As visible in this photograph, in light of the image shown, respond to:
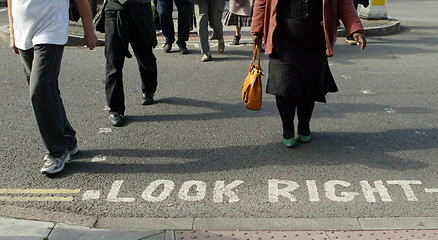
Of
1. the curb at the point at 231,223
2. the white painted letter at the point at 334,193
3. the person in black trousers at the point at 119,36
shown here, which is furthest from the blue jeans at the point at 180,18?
the curb at the point at 231,223

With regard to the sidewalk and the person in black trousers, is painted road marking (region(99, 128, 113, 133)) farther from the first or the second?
the sidewalk

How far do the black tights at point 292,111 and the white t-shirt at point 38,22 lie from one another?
1.91 metres

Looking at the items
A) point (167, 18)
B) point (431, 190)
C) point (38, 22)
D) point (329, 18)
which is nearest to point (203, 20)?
point (167, 18)

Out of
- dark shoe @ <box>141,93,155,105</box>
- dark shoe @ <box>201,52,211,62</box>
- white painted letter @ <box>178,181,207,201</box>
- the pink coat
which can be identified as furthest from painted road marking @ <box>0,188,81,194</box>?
dark shoe @ <box>201,52,211,62</box>

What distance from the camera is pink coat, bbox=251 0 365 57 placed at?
13.9ft

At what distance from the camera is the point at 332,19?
427cm

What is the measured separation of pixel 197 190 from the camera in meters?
3.89

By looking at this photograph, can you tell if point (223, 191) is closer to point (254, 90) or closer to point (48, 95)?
point (254, 90)

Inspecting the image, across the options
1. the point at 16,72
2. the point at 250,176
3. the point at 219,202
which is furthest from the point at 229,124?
the point at 16,72

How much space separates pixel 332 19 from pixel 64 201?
2553mm

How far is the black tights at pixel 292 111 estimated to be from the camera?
452 cm

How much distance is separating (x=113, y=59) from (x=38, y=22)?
1262 mm

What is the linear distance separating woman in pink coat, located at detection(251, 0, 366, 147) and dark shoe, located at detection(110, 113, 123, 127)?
5.39 ft

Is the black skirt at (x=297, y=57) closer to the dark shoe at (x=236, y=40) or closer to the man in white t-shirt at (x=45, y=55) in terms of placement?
the man in white t-shirt at (x=45, y=55)
